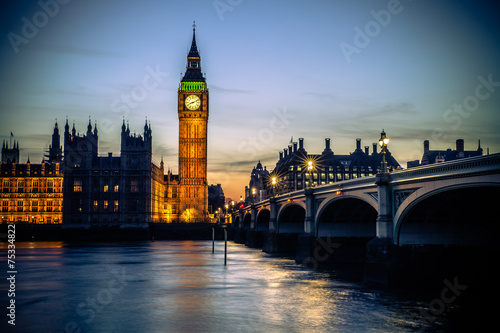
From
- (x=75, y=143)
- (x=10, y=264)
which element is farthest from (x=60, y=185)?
(x=10, y=264)

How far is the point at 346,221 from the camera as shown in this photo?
49156 millimetres

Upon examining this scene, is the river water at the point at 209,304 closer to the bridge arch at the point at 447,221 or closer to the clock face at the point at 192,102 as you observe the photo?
the bridge arch at the point at 447,221

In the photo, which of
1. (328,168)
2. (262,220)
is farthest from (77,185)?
(328,168)

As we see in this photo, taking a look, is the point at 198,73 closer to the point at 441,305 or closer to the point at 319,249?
the point at 319,249

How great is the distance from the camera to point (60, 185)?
494ft

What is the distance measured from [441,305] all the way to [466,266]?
7675 millimetres

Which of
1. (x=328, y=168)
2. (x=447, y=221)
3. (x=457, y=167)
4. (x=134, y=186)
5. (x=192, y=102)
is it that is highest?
(x=192, y=102)

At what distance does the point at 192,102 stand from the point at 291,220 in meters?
98.5

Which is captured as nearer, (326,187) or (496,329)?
(496,329)

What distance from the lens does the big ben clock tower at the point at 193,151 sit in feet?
500

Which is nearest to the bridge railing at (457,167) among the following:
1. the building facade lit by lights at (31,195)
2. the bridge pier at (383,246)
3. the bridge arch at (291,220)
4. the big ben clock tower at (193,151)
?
the bridge pier at (383,246)

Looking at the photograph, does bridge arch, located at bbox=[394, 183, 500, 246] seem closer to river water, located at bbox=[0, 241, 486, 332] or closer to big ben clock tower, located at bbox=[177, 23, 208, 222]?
river water, located at bbox=[0, 241, 486, 332]

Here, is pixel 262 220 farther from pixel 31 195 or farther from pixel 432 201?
pixel 31 195

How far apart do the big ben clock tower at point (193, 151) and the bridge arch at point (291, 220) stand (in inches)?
3346
